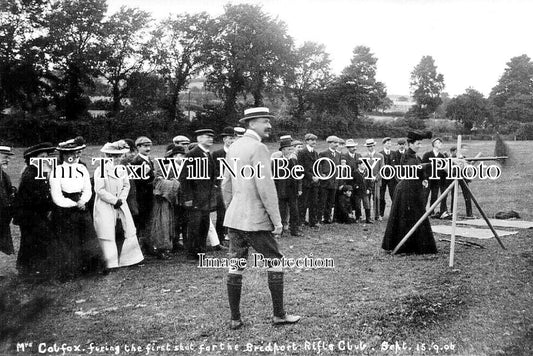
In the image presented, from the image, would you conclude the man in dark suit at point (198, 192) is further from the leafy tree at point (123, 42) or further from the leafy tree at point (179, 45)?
the leafy tree at point (179, 45)

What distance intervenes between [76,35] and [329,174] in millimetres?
11521

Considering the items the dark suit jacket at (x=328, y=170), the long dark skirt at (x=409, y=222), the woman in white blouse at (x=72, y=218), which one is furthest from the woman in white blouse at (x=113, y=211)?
the dark suit jacket at (x=328, y=170)

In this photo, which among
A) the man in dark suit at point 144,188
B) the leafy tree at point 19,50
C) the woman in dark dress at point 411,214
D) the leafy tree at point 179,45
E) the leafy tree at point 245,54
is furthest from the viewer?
the leafy tree at point 245,54

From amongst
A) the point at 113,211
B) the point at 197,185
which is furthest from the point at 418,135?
the point at 113,211

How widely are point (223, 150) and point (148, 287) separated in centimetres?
329

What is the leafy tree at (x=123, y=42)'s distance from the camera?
17562 mm

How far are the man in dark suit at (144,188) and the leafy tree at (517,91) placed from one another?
575 inches

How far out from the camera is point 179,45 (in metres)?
20.7

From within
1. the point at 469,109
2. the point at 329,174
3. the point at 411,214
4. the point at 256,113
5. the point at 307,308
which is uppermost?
the point at 469,109

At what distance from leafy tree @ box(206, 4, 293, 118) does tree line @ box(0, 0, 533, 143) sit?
2.0 inches

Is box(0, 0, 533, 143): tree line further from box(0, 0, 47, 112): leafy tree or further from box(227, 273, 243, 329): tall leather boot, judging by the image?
box(227, 273, 243, 329): tall leather boot

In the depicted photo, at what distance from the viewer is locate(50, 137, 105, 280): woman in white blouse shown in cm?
659

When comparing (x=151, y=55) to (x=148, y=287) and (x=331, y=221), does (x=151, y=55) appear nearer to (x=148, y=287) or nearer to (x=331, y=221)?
(x=331, y=221)

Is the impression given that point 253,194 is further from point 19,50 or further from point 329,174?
point 19,50
